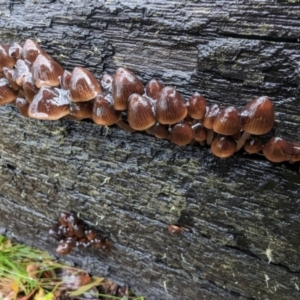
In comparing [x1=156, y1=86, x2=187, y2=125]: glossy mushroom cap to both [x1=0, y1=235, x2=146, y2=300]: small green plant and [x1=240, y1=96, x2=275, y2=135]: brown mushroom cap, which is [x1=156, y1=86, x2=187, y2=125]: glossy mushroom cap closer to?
[x1=240, y1=96, x2=275, y2=135]: brown mushroom cap

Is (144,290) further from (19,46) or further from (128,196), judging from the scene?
(19,46)

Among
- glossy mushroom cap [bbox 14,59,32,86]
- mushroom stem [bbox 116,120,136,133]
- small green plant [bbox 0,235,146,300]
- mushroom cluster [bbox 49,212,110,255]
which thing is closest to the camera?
glossy mushroom cap [bbox 14,59,32,86]

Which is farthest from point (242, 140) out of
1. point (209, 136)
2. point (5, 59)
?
point (5, 59)

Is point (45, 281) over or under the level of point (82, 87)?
under

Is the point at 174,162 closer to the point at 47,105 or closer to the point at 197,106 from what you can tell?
the point at 197,106

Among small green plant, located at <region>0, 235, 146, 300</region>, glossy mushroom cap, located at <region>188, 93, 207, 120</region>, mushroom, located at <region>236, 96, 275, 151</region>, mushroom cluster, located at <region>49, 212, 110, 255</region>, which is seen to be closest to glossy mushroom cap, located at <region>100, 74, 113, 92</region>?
glossy mushroom cap, located at <region>188, 93, 207, 120</region>

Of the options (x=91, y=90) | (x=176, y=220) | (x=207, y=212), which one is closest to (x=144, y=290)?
(x=176, y=220)
